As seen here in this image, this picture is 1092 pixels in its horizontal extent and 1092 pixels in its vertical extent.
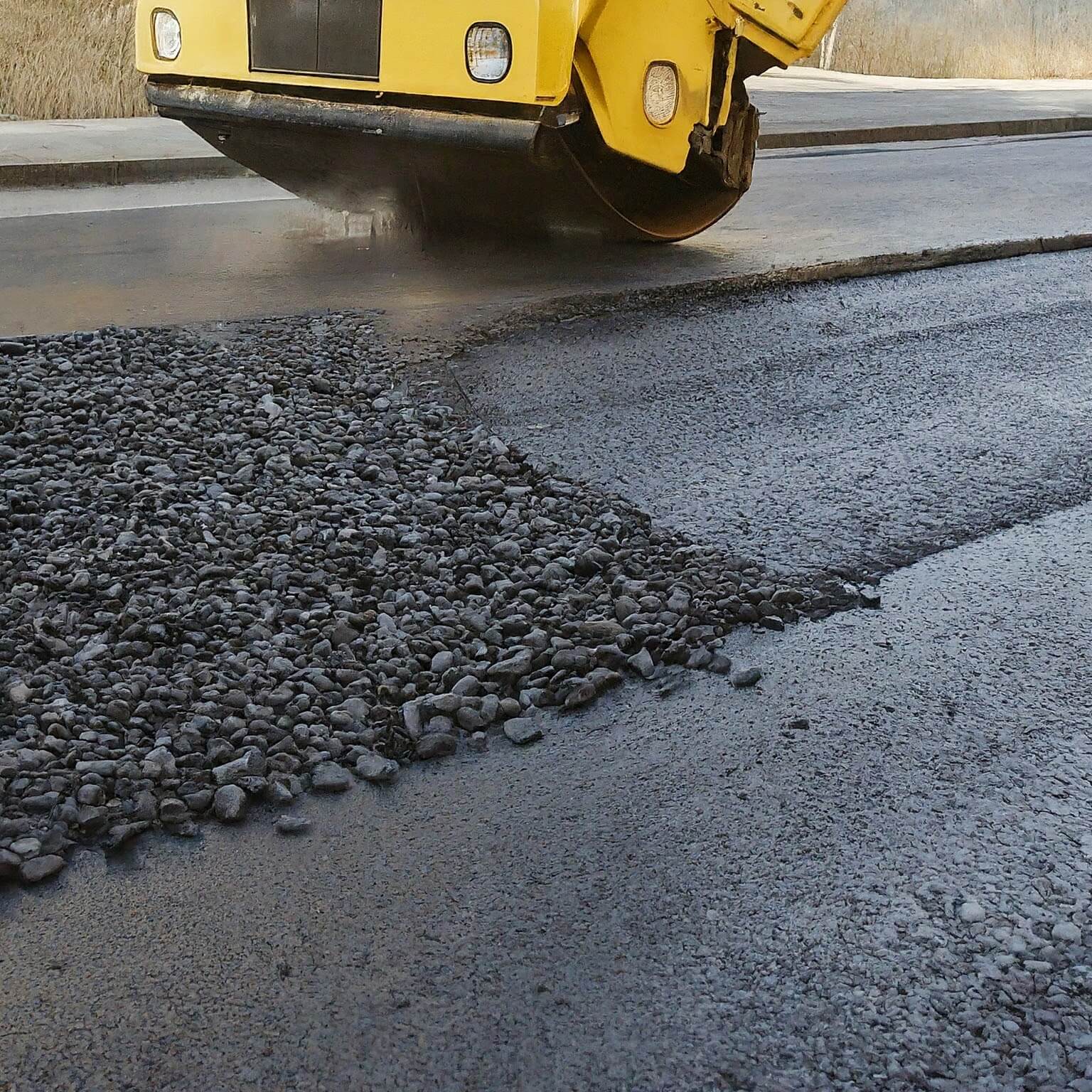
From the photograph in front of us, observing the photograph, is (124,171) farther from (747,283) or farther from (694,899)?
A: (694,899)

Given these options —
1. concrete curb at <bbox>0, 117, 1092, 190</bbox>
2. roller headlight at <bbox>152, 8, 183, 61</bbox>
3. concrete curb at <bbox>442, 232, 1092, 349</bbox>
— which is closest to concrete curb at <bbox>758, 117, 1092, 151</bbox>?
concrete curb at <bbox>0, 117, 1092, 190</bbox>

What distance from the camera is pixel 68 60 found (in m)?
11.4

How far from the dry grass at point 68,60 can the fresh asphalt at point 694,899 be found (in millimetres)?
9737

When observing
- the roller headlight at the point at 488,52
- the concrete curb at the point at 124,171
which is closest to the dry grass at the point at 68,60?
the concrete curb at the point at 124,171

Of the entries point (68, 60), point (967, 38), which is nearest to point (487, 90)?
point (68, 60)

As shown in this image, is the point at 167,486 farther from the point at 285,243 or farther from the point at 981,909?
the point at 285,243

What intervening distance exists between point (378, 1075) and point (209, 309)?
433cm

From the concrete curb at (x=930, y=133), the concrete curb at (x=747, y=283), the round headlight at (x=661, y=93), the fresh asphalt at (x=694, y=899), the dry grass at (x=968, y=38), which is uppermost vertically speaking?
the dry grass at (x=968, y=38)

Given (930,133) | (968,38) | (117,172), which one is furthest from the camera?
(968,38)

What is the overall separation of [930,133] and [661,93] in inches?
328

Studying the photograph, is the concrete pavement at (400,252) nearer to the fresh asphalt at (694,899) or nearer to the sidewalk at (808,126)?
the sidewalk at (808,126)

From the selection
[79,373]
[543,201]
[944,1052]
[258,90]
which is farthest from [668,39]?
[944,1052]

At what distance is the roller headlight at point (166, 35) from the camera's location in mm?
6102

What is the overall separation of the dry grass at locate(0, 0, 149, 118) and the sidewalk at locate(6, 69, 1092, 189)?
330 mm
